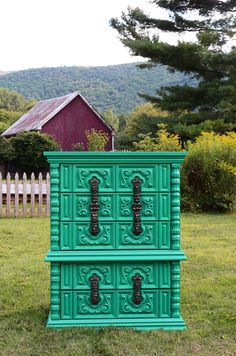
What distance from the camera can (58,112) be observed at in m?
38.2

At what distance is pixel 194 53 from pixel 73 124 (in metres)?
16.4

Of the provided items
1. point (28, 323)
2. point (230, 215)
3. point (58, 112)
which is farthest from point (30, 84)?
point (28, 323)

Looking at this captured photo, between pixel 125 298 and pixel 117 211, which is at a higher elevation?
pixel 117 211

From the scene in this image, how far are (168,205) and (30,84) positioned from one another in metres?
116

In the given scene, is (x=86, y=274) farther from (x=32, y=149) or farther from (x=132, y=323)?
(x=32, y=149)

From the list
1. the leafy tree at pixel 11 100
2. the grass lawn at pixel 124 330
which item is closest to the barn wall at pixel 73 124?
the grass lawn at pixel 124 330

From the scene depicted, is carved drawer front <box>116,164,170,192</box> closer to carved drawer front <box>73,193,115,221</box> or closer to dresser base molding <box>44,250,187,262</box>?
carved drawer front <box>73,193,115,221</box>

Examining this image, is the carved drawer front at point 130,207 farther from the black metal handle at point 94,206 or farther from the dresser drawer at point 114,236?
the black metal handle at point 94,206

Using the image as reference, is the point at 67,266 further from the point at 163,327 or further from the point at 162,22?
the point at 162,22

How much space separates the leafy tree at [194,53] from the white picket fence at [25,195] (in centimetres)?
1260

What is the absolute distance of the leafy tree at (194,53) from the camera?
78.8ft

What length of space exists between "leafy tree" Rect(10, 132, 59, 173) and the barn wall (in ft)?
27.4

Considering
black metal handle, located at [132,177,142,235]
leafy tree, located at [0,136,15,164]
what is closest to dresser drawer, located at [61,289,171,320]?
black metal handle, located at [132,177,142,235]

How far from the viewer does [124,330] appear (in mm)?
4352
